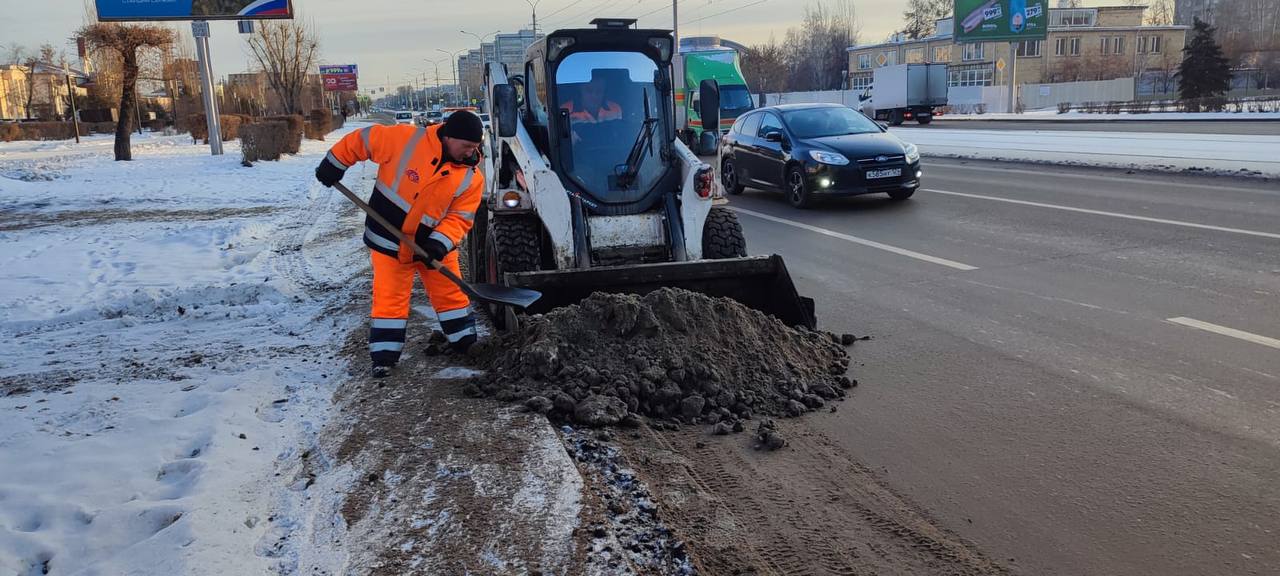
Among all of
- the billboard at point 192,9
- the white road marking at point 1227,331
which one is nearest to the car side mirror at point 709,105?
the white road marking at point 1227,331

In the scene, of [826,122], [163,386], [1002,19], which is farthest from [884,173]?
[1002,19]

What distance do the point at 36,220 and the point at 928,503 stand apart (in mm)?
14671

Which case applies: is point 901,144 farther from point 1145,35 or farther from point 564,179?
point 1145,35

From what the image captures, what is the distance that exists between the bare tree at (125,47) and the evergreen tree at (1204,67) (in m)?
52.5

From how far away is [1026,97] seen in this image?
6059cm

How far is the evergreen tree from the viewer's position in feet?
165

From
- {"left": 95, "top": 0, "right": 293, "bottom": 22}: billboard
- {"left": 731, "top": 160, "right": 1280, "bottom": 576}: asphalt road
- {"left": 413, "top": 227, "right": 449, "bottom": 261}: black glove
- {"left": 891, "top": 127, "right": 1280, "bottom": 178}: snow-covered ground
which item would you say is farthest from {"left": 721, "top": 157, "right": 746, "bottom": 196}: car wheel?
{"left": 95, "top": 0, "right": 293, "bottom": 22}: billboard

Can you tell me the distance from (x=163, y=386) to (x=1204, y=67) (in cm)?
5928

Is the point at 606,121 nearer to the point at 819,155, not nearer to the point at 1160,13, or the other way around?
the point at 819,155

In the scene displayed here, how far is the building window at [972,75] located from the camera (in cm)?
7794

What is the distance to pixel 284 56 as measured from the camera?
156ft

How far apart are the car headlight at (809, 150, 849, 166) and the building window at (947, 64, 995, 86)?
7127cm

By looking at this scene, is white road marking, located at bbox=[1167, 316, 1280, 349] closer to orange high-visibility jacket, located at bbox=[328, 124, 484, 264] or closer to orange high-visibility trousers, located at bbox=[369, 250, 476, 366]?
orange high-visibility trousers, located at bbox=[369, 250, 476, 366]

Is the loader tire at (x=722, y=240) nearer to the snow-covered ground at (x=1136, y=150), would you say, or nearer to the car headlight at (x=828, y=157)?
the car headlight at (x=828, y=157)
